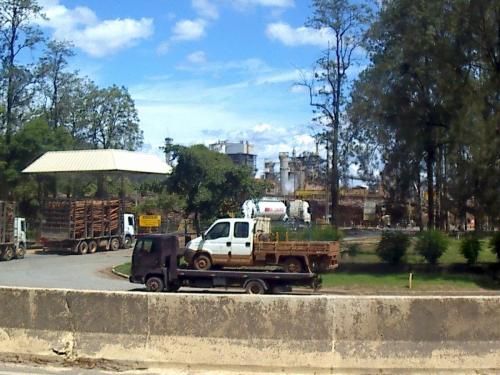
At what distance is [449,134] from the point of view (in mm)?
31625

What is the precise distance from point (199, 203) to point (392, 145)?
14523 mm

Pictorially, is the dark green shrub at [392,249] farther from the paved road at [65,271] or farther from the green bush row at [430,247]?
the paved road at [65,271]

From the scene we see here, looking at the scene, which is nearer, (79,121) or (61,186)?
(61,186)

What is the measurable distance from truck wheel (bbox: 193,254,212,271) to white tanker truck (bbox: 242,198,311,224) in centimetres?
1371

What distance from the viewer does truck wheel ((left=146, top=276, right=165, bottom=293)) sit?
22.9 m

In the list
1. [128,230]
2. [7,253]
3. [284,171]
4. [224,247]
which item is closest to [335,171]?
[128,230]

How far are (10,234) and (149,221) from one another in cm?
1993

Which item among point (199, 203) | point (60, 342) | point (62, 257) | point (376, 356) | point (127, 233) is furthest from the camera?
point (127, 233)

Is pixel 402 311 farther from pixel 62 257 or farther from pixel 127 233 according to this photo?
pixel 127 233

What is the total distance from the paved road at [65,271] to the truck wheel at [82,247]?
2.69ft

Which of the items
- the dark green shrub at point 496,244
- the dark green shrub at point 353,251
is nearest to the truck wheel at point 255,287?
the dark green shrub at point 353,251

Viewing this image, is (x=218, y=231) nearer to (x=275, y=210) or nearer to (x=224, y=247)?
(x=224, y=247)

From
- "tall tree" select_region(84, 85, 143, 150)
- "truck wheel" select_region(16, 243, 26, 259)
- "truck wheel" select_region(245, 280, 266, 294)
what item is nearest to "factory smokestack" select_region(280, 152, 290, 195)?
"tall tree" select_region(84, 85, 143, 150)

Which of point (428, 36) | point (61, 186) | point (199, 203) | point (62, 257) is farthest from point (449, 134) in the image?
point (61, 186)
